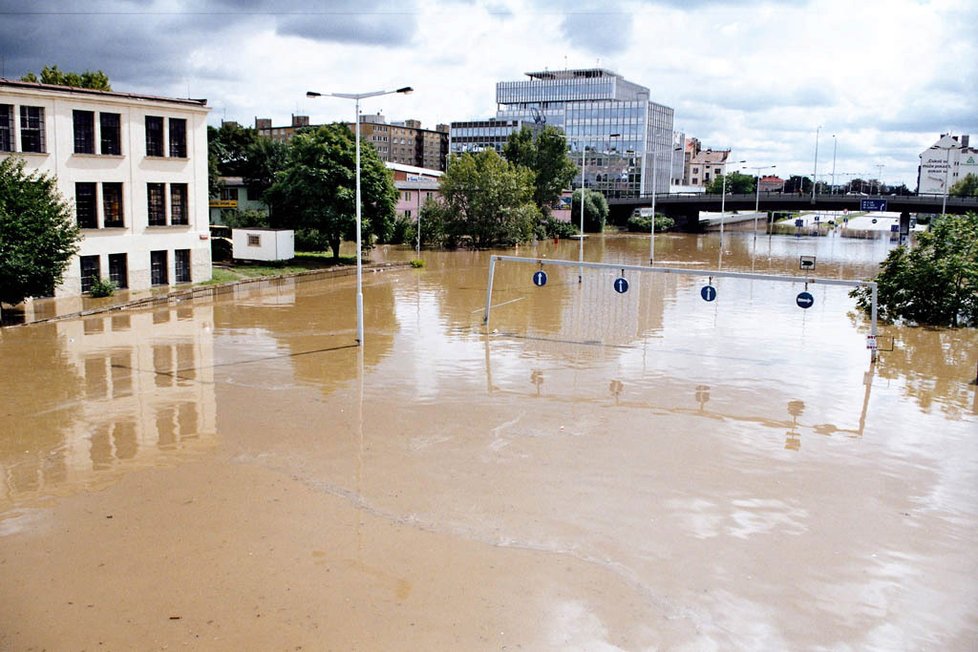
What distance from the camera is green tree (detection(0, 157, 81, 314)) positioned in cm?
3059

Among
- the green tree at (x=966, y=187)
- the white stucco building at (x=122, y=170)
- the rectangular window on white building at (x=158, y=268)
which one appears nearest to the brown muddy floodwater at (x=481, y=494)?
the white stucco building at (x=122, y=170)

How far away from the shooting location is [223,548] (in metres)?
12.5

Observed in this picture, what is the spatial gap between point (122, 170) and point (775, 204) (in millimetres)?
88392

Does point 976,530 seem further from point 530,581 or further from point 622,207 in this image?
point 622,207

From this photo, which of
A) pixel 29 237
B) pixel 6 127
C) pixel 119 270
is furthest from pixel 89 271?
pixel 29 237

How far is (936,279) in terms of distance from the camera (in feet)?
117

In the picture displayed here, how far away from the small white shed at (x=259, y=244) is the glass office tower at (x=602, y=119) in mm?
98434

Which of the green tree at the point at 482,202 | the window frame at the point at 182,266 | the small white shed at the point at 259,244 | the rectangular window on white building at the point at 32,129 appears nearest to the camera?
the rectangular window on white building at the point at 32,129

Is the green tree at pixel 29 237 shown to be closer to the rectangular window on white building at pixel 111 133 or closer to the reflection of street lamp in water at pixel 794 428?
the rectangular window on white building at pixel 111 133

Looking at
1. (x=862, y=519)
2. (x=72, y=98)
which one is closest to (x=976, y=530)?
(x=862, y=519)

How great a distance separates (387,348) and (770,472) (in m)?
15.6

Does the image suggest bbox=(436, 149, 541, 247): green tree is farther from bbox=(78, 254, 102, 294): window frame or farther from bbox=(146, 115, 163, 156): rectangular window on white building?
bbox=(78, 254, 102, 294): window frame

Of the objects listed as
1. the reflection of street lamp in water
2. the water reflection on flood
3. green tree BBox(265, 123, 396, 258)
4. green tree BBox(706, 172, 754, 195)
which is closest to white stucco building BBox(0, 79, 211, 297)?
the water reflection on flood

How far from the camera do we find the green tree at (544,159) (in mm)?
99250
